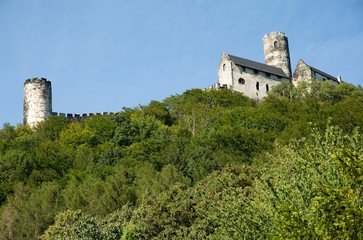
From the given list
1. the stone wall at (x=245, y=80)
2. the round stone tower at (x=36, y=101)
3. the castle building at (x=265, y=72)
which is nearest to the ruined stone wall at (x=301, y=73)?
the castle building at (x=265, y=72)

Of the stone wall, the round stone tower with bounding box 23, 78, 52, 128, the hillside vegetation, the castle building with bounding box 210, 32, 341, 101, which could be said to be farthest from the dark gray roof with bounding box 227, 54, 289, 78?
the round stone tower with bounding box 23, 78, 52, 128

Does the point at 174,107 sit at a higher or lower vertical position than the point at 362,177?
higher

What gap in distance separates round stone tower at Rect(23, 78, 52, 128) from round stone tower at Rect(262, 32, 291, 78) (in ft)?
105

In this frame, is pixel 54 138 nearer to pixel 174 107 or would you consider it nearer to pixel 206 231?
pixel 174 107

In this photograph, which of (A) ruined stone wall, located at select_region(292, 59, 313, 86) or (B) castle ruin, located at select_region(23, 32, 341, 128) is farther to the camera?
(A) ruined stone wall, located at select_region(292, 59, 313, 86)

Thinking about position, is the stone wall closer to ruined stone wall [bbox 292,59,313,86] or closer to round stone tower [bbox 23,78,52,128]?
ruined stone wall [bbox 292,59,313,86]

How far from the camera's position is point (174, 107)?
73688mm

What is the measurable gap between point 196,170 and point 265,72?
3762 centimetres

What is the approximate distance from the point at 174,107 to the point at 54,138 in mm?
14395

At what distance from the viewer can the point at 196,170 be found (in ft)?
147

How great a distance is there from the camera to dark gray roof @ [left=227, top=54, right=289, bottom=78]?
260 feet

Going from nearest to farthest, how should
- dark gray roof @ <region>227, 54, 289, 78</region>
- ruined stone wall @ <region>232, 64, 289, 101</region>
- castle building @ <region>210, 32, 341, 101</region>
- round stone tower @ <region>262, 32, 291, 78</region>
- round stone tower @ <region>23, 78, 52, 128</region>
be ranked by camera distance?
round stone tower @ <region>23, 78, 52, 128</region>, ruined stone wall @ <region>232, 64, 289, 101</region>, castle building @ <region>210, 32, 341, 101</region>, dark gray roof @ <region>227, 54, 289, 78</region>, round stone tower @ <region>262, 32, 291, 78</region>

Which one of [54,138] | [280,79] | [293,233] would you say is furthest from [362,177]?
[280,79]

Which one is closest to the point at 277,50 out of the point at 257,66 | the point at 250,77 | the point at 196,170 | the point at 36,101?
the point at 257,66
